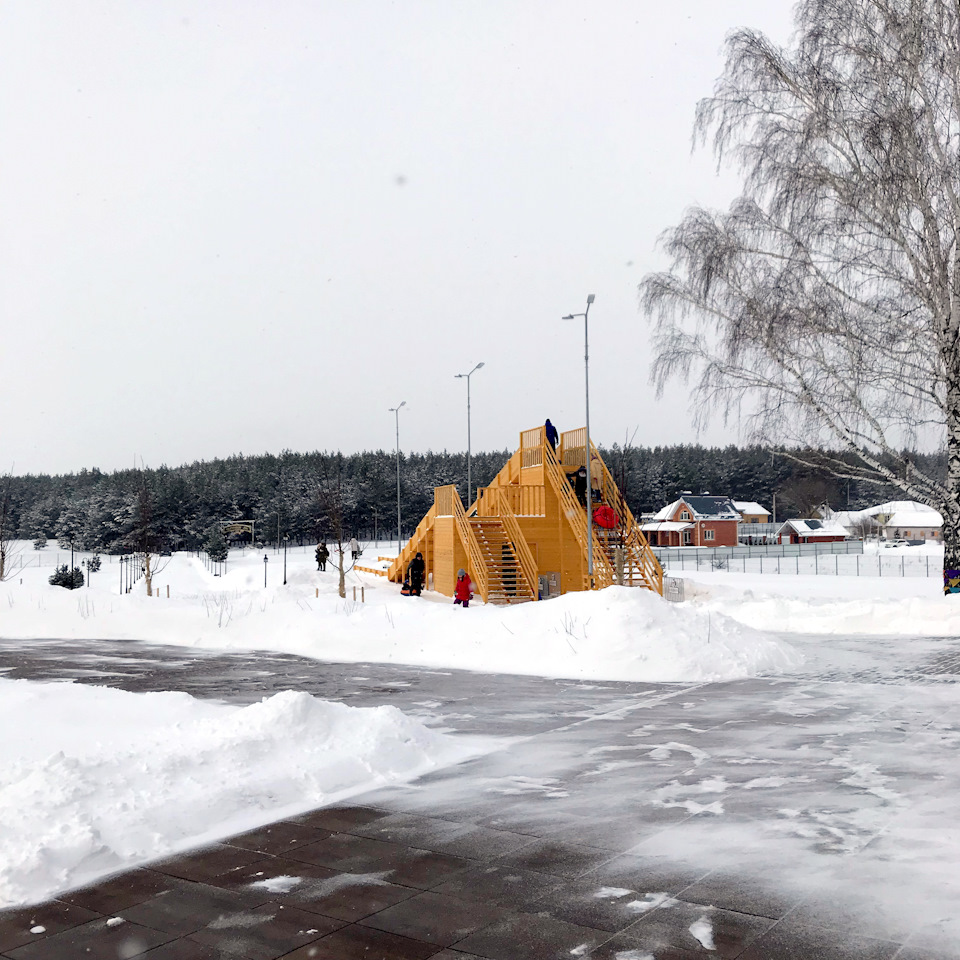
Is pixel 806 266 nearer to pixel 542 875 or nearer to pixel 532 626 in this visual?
pixel 532 626

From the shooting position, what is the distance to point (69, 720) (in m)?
9.16

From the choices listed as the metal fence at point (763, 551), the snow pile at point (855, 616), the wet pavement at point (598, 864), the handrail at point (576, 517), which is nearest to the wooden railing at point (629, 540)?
the handrail at point (576, 517)

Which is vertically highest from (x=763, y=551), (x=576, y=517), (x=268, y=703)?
(x=576, y=517)

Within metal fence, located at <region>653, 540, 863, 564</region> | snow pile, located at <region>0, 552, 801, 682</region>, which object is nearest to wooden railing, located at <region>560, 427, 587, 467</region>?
snow pile, located at <region>0, 552, 801, 682</region>

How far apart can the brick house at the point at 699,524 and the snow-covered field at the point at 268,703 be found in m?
67.5

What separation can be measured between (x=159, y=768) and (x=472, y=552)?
768 inches

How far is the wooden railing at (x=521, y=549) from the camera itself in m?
26.0

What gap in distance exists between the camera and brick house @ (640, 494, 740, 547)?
97.1m

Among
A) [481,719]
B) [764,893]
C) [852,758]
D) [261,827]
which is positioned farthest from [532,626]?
[764,893]

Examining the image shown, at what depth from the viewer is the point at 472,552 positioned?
2655 centimetres

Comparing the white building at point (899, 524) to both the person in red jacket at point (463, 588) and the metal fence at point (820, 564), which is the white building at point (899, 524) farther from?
the person in red jacket at point (463, 588)

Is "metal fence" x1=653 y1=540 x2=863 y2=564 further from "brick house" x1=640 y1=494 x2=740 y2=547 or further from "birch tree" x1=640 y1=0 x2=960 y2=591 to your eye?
"birch tree" x1=640 y1=0 x2=960 y2=591

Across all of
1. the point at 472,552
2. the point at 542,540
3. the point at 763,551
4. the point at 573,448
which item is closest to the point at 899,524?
the point at 763,551

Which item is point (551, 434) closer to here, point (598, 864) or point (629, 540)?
point (629, 540)
